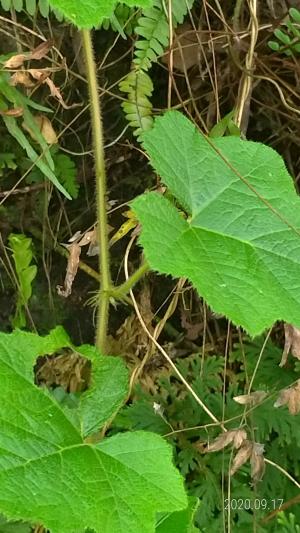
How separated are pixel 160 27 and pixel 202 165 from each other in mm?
499

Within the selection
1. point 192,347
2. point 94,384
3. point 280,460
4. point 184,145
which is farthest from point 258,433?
point 184,145

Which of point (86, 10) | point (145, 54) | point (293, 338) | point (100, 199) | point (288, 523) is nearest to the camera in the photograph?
point (86, 10)

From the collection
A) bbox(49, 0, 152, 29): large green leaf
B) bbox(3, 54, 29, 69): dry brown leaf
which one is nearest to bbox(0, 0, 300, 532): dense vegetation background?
bbox(3, 54, 29, 69): dry brown leaf

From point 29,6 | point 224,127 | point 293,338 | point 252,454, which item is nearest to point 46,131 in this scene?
point 29,6

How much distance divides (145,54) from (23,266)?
0.54 m

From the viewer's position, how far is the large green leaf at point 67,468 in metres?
0.91

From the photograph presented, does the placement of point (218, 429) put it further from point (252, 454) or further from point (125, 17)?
point (125, 17)

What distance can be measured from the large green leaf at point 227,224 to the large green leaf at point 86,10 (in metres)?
0.25

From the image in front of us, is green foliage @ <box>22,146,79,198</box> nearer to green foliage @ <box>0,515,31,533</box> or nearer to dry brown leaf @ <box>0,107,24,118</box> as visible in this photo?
dry brown leaf @ <box>0,107,24,118</box>

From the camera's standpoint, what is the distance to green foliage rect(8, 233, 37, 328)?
1.73m

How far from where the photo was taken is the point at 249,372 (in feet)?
5.75

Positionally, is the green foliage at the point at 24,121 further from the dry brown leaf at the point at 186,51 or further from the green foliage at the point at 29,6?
the dry brown leaf at the point at 186,51

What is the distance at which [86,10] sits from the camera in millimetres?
887

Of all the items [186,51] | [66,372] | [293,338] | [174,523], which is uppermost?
[186,51]
